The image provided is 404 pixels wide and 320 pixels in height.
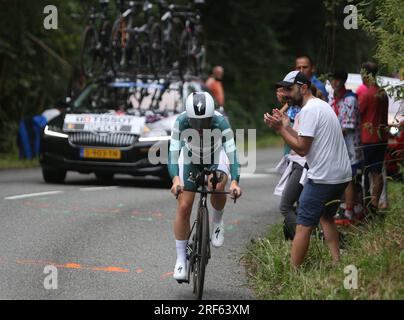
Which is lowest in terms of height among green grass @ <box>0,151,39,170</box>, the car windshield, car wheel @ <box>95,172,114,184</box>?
green grass @ <box>0,151,39,170</box>

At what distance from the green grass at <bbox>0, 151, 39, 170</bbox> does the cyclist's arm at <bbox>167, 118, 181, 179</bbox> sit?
40.8 ft

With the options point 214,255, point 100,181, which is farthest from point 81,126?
point 214,255

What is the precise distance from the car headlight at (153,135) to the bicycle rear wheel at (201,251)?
7931 mm

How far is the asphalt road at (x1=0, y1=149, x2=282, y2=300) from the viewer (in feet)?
30.7

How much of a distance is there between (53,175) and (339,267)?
9596mm

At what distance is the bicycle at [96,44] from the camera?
19.9 metres

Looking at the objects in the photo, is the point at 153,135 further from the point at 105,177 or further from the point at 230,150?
the point at 230,150

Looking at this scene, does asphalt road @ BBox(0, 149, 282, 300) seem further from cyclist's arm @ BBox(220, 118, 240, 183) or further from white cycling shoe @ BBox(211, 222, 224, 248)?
cyclist's arm @ BBox(220, 118, 240, 183)

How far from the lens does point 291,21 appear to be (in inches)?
1515

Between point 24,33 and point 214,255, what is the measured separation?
1245 centimetres

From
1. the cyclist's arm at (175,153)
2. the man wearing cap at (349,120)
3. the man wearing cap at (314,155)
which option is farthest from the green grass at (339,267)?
the man wearing cap at (349,120)

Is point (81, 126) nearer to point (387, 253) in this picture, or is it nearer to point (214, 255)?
point (214, 255)

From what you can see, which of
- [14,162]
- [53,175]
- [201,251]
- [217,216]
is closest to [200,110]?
[201,251]

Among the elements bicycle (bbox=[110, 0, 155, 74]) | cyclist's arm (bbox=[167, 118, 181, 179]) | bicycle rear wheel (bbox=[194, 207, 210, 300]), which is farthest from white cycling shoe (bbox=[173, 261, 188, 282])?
bicycle (bbox=[110, 0, 155, 74])
